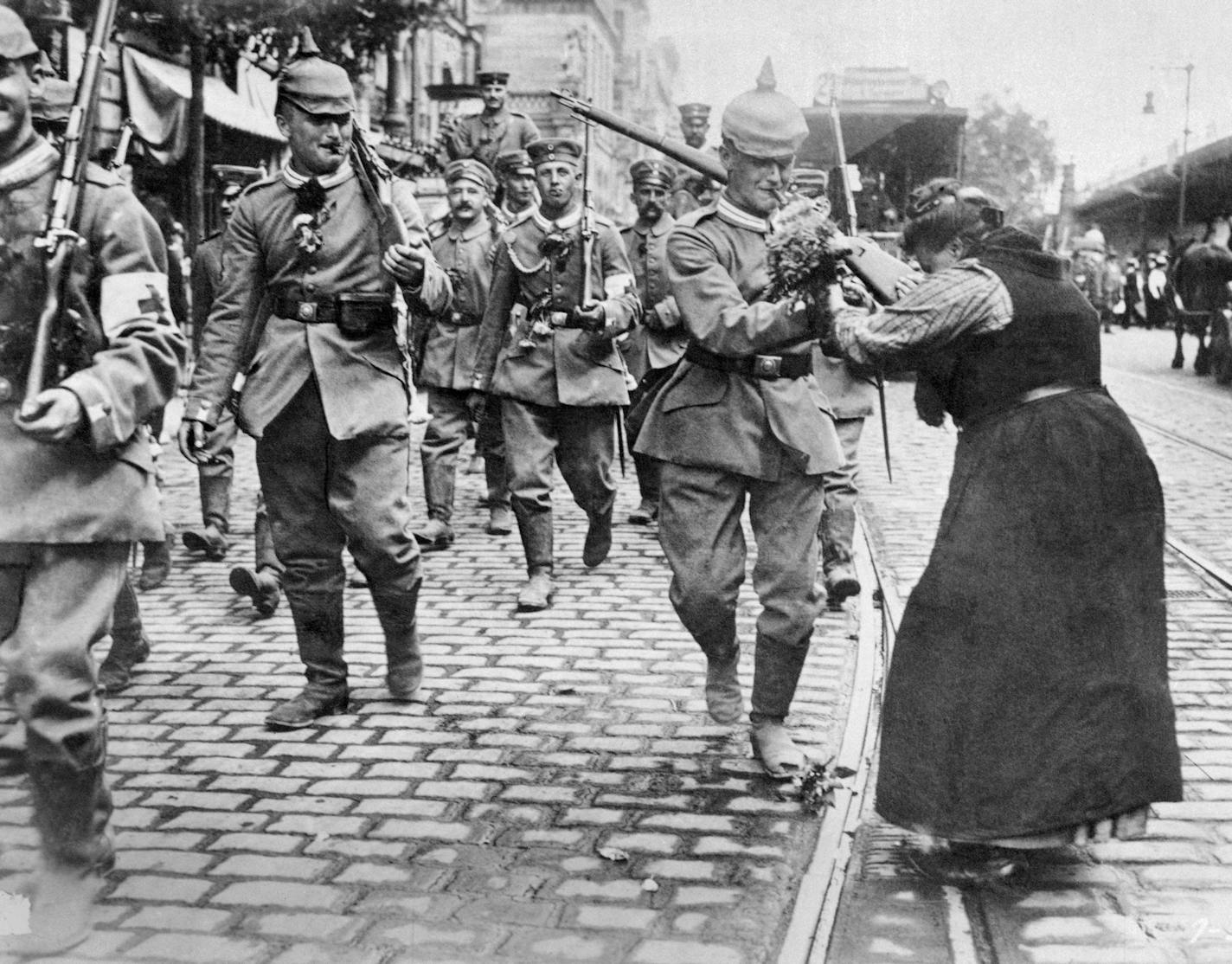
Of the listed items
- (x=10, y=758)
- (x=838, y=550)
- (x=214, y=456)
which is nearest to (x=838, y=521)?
(x=838, y=550)

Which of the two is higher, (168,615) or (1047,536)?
(1047,536)

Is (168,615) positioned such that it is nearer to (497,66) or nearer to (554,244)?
(554,244)

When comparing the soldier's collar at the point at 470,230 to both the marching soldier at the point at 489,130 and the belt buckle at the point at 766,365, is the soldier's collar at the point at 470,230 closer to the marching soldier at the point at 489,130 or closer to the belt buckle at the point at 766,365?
the marching soldier at the point at 489,130

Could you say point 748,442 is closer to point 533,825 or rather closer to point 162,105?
point 533,825

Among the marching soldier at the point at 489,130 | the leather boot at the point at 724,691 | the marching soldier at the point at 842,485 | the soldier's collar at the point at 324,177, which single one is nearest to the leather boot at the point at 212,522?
the marching soldier at the point at 842,485

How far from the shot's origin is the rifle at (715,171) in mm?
4199

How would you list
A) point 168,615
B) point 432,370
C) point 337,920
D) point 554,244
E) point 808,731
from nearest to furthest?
point 337,920, point 808,731, point 168,615, point 554,244, point 432,370

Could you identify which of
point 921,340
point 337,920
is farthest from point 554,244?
point 337,920

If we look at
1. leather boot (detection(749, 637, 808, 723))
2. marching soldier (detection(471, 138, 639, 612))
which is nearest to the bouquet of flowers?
leather boot (detection(749, 637, 808, 723))

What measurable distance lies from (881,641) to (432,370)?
3.81 m

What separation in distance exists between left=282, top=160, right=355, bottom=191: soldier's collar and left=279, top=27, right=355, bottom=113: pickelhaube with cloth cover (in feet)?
0.72

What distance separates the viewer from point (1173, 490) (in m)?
10.9

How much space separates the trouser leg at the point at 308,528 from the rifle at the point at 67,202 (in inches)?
66.6

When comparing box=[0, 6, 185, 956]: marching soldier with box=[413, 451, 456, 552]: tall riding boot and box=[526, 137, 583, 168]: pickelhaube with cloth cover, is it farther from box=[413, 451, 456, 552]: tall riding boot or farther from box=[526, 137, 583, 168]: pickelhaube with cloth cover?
box=[413, 451, 456, 552]: tall riding boot
